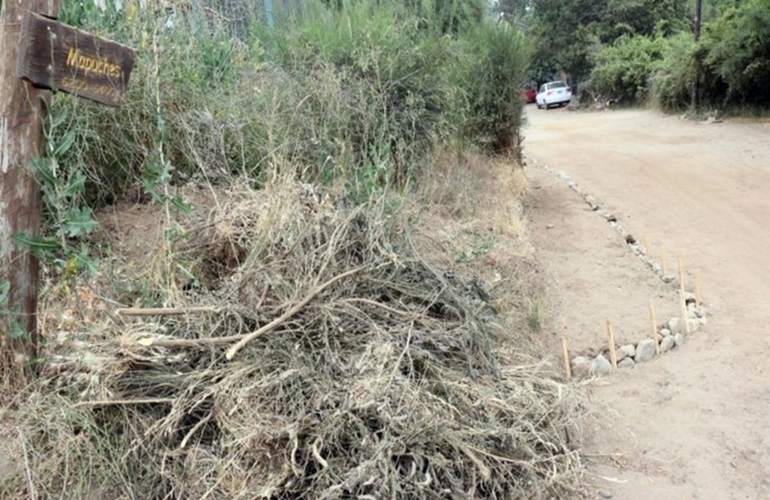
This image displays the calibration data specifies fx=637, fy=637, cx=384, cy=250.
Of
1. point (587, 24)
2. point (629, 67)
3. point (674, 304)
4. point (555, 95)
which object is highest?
point (587, 24)

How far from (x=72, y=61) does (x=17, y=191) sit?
594mm

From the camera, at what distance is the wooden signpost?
8.50 ft

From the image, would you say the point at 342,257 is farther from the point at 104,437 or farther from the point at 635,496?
the point at 635,496

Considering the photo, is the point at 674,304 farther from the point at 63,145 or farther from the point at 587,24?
the point at 587,24

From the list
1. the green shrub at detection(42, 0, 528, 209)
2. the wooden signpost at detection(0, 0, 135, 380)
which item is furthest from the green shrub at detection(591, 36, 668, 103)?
the wooden signpost at detection(0, 0, 135, 380)

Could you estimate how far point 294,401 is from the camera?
8.01ft

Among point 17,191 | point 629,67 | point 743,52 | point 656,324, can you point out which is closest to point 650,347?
point 656,324

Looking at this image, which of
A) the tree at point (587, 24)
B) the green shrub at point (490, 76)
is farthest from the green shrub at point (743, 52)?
the tree at point (587, 24)

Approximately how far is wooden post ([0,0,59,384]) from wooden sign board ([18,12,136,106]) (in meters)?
0.06

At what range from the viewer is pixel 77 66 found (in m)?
2.70

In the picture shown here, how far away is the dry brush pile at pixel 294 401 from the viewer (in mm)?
2311

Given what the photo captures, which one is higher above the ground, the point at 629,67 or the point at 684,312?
the point at 629,67

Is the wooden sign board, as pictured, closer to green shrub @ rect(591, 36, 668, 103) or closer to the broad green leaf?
the broad green leaf

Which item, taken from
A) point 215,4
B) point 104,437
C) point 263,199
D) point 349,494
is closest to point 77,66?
point 263,199
